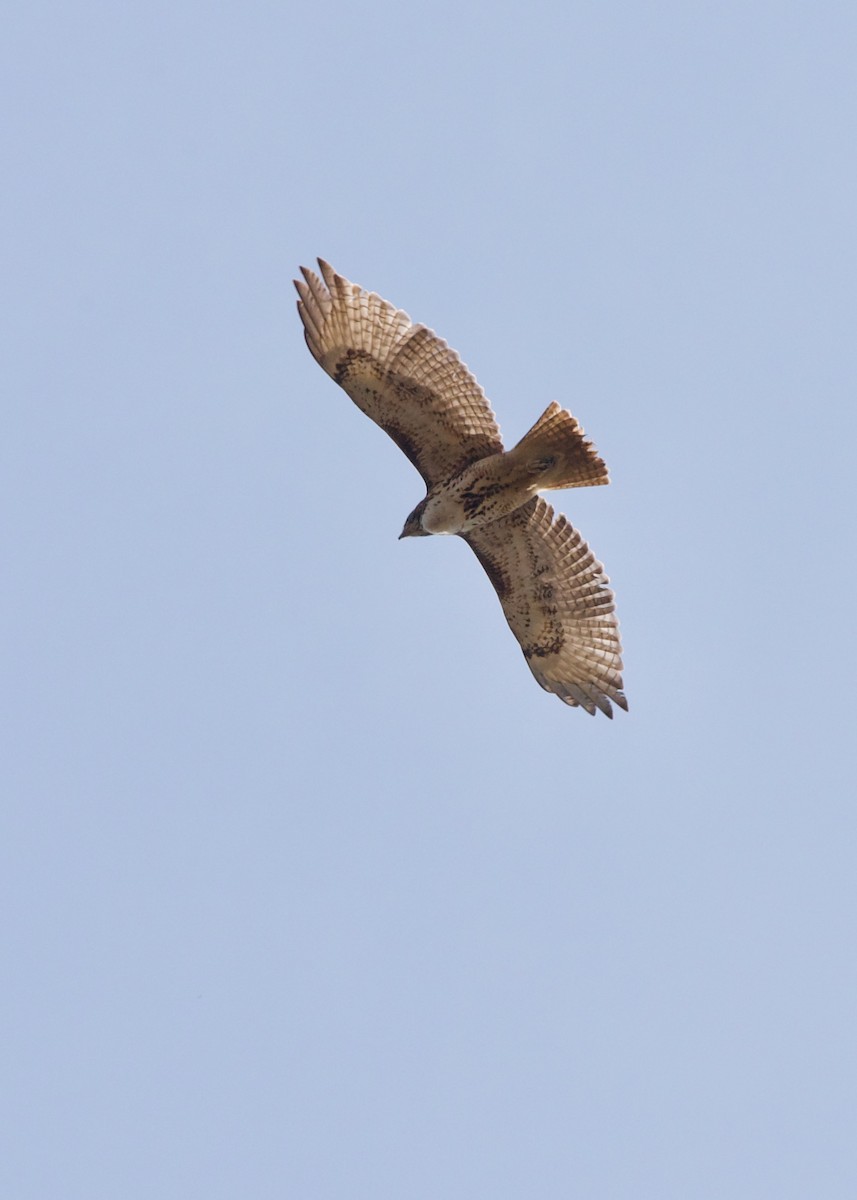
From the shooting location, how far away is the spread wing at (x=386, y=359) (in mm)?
13844

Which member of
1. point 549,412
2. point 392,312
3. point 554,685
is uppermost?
point 392,312

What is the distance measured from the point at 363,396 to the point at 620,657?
310 centimetres

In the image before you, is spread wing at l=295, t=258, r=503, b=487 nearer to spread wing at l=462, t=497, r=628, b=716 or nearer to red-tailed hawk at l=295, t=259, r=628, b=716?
red-tailed hawk at l=295, t=259, r=628, b=716

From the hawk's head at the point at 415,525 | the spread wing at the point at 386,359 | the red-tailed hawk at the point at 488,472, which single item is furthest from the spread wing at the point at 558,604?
the spread wing at the point at 386,359

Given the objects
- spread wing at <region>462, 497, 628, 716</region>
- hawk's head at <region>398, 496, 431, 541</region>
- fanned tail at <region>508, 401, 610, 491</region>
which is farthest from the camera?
spread wing at <region>462, 497, 628, 716</region>

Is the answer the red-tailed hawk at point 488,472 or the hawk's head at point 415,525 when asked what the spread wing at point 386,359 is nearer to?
the red-tailed hawk at point 488,472

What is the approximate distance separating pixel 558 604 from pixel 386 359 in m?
2.66

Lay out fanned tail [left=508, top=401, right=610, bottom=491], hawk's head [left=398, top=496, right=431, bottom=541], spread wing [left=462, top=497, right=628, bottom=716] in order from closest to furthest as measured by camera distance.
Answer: fanned tail [left=508, top=401, right=610, bottom=491] < hawk's head [left=398, top=496, right=431, bottom=541] < spread wing [left=462, top=497, right=628, bottom=716]

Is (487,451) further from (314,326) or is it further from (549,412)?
(314,326)

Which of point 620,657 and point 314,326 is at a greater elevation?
point 314,326

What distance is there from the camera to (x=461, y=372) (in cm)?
1385

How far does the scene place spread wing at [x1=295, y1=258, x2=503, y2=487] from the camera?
13844 millimetres

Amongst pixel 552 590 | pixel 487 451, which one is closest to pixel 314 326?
pixel 487 451

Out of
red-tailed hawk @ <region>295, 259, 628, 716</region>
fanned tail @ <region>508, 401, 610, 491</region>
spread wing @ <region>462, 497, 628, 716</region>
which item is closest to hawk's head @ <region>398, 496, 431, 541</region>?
red-tailed hawk @ <region>295, 259, 628, 716</region>
